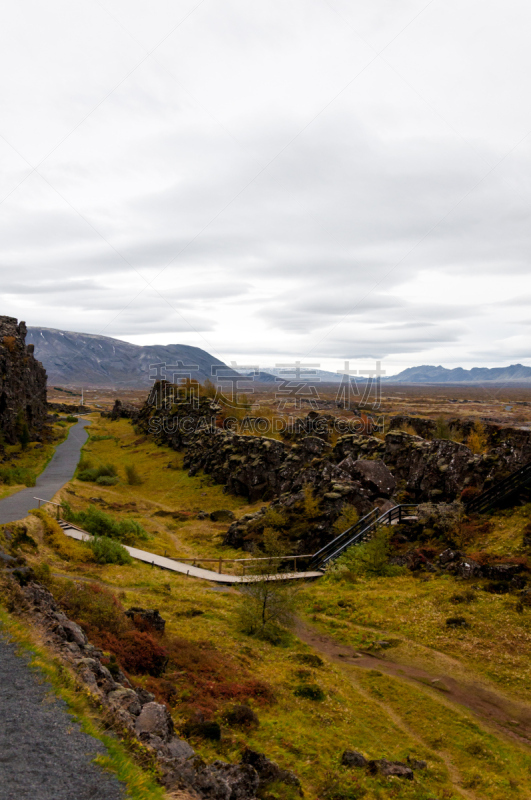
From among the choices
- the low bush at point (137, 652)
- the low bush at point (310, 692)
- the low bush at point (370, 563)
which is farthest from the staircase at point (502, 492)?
the low bush at point (137, 652)

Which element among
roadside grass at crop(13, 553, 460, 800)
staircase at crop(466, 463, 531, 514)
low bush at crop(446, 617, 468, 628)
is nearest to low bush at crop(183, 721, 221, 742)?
roadside grass at crop(13, 553, 460, 800)

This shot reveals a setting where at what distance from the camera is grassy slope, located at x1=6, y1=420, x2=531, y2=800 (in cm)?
1159

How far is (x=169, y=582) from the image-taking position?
25.9 meters

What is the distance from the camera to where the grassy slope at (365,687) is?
38.0 ft

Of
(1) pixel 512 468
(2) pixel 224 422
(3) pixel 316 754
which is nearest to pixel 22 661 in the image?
(3) pixel 316 754

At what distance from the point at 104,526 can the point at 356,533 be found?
18738 mm

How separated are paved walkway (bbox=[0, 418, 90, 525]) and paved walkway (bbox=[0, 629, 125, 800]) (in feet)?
70.9

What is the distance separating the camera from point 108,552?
27500 mm

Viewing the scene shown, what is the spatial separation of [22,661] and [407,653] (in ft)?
50.0

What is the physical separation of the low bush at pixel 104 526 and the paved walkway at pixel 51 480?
3.17 meters

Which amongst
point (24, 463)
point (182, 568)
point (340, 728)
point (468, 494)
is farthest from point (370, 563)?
point (24, 463)

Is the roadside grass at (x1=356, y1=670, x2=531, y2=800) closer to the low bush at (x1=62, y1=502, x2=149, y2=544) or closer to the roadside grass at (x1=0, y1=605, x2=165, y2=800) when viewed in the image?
the roadside grass at (x1=0, y1=605, x2=165, y2=800)

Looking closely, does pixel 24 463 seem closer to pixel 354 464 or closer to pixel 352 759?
pixel 354 464

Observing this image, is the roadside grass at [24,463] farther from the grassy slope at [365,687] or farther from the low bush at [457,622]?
the low bush at [457,622]
